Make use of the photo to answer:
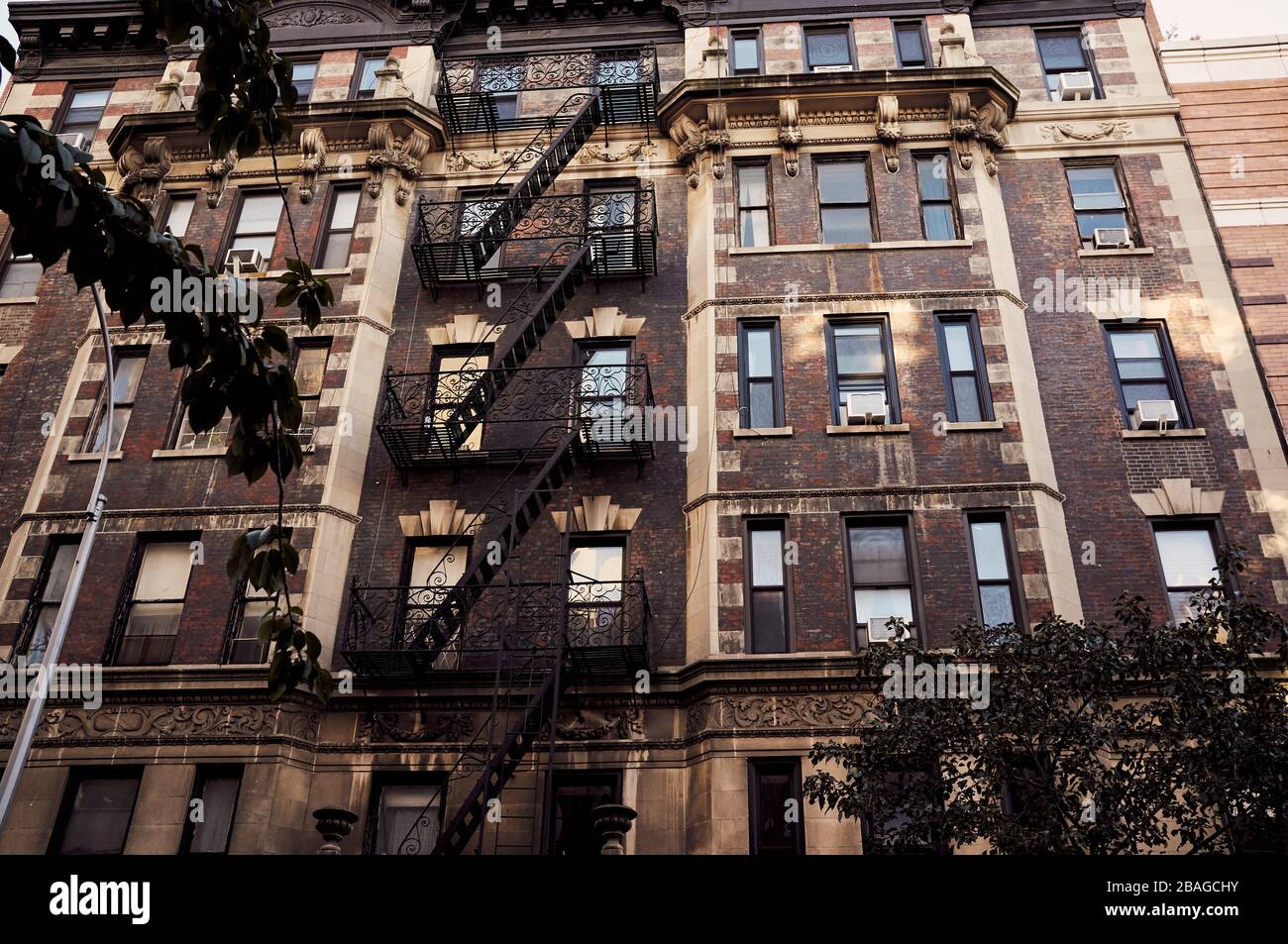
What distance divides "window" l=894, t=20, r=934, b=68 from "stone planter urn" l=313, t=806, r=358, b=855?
17575mm

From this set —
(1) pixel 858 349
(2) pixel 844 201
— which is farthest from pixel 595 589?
(2) pixel 844 201

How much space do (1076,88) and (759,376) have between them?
9465 mm

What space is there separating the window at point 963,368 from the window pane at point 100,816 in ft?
45.4

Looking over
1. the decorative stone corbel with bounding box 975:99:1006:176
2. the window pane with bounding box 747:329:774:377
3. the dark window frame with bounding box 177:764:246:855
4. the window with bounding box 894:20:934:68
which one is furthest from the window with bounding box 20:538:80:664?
the window with bounding box 894:20:934:68

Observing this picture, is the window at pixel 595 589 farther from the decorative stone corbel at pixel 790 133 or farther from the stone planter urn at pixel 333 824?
the decorative stone corbel at pixel 790 133

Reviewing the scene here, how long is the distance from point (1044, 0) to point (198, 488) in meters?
19.4

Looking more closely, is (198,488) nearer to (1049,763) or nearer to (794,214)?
(794,214)

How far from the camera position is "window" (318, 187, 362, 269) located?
2066 centimetres

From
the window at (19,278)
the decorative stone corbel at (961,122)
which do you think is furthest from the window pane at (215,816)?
the decorative stone corbel at (961,122)

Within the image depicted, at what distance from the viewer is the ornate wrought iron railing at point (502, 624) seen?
1564 cm

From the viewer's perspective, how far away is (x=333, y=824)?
44.7 feet

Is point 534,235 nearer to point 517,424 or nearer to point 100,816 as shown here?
point 517,424

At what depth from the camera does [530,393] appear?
1880 cm
